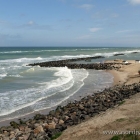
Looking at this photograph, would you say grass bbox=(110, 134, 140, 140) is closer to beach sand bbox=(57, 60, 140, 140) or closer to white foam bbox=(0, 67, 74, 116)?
beach sand bbox=(57, 60, 140, 140)

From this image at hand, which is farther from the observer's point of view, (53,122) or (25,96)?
(25,96)

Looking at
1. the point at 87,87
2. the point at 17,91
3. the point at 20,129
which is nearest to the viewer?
the point at 20,129

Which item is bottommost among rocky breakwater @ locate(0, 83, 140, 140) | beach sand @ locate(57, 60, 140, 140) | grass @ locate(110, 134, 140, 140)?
rocky breakwater @ locate(0, 83, 140, 140)

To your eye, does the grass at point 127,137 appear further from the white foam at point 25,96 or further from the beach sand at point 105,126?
the white foam at point 25,96

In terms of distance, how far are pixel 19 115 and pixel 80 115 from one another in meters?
3.44

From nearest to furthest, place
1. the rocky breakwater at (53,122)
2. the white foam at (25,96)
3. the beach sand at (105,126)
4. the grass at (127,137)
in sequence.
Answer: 1. the grass at (127,137)
2. the beach sand at (105,126)
3. the rocky breakwater at (53,122)
4. the white foam at (25,96)

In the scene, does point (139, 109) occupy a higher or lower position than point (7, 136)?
higher

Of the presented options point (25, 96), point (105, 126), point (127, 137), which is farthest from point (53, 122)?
point (25, 96)

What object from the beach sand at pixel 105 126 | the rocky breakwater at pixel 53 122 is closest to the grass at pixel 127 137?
the beach sand at pixel 105 126

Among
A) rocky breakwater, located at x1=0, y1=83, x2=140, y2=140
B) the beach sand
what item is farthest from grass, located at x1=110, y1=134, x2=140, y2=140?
rocky breakwater, located at x1=0, y1=83, x2=140, y2=140

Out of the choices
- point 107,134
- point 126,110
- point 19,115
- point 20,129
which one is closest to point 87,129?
point 107,134

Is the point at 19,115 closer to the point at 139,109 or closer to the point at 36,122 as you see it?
the point at 36,122

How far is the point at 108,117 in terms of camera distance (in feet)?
35.0

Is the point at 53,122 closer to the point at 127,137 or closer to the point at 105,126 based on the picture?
the point at 105,126
